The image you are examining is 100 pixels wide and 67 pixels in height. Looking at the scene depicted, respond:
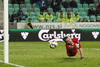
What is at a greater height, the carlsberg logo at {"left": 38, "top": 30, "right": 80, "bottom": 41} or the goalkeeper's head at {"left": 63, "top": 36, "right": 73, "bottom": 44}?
the goalkeeper's head at {"left": 63, "top": 36, "right": 73, "bottom": 44}

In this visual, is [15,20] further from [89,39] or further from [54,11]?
[89,39]

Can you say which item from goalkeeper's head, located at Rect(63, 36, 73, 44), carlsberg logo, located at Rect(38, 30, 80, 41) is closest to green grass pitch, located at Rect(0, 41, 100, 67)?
goalkeeper's head, located at Rect(63, 36, 73, 44)

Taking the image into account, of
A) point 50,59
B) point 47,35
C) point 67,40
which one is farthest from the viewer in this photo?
point 47,35

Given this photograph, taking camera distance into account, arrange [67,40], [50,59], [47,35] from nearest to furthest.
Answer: [67,40]
[50,59]
[47,35]

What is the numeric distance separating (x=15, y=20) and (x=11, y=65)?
17.5m

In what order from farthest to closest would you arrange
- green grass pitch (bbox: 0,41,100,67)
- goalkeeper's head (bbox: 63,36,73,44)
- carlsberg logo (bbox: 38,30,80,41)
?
carlsberg logo (bbox: 38,30,80,41) < goalkeeper's head (bbox: 63,36,73,44) < green grass pitch (bbox: 0,41,100,67)

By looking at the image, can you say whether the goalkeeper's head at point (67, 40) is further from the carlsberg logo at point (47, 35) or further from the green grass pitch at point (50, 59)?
the carlsberg logo at point (47, 35)

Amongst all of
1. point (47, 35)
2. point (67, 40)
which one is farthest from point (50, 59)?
point (47, 35)

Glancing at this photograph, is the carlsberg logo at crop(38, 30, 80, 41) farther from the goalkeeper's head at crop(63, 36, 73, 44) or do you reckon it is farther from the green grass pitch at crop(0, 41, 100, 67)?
the goalkeeper's head at crop(63, 36, 73, 44)

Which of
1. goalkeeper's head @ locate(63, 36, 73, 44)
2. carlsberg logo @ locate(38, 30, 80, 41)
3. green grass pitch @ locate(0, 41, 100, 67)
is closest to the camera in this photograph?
green grass pitch @ locate(0, 41, 100, 67)

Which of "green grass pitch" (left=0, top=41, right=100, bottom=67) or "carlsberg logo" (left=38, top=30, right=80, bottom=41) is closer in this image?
"green grass pitch" (left=0, top=41, right=100, bottom=67)

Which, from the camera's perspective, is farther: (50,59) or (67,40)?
(50,59)

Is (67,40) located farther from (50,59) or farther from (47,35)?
(47,35)

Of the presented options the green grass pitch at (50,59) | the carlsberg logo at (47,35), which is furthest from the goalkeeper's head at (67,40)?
the carlsberg logo at (47,35)
